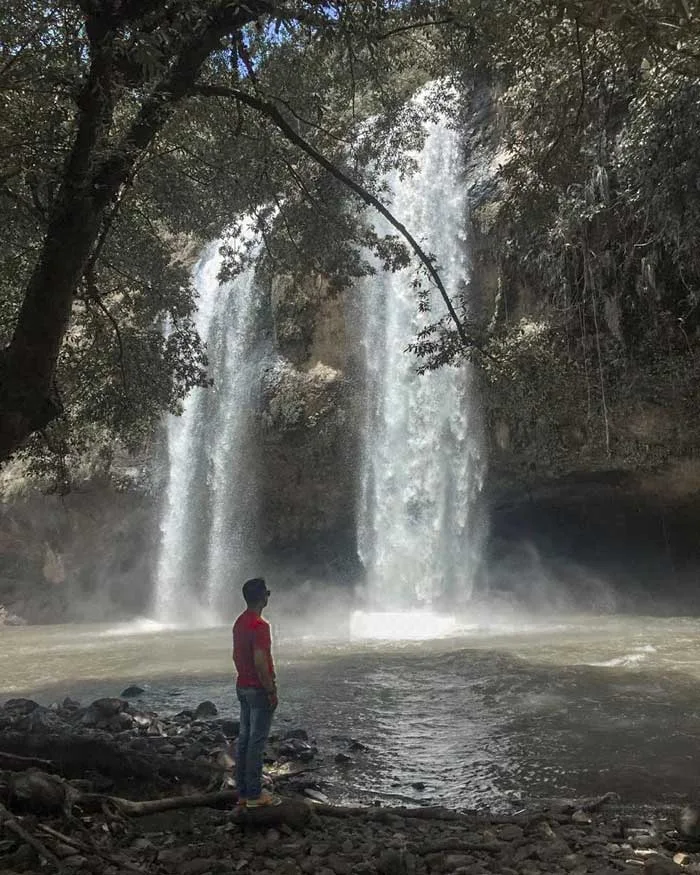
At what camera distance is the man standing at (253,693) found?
4891 mm

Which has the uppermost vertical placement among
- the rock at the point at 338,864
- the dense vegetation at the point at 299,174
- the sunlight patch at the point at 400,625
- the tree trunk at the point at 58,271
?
the dense vegetation at the point at 299,174

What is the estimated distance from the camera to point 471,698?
363 inches

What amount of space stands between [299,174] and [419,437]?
10.9m

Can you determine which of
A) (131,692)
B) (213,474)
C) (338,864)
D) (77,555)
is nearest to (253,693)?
(338,864)

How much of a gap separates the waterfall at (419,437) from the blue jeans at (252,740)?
1568 cm

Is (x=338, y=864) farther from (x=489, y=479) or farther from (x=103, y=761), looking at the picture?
(x=489, y=479)

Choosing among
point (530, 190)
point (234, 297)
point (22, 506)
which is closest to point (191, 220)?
point (530, 190)

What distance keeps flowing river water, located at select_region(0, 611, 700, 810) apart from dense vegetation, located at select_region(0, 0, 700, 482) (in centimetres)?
371

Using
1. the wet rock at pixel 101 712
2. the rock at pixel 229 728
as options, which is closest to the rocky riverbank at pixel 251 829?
the rock at pixel 229 728

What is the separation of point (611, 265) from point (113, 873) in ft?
51.3

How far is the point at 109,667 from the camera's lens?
13648 millimetres

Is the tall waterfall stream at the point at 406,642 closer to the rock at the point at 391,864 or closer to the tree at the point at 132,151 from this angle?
the rock at the point at 391,864

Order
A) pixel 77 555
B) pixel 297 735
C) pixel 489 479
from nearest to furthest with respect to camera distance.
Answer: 1. pixel 297 735
2. pixel 489 479
3. pixel 77 555

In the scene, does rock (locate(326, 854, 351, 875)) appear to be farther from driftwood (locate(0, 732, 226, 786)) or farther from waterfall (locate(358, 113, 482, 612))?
waterfall (locate(358, 113, 482, 612))
